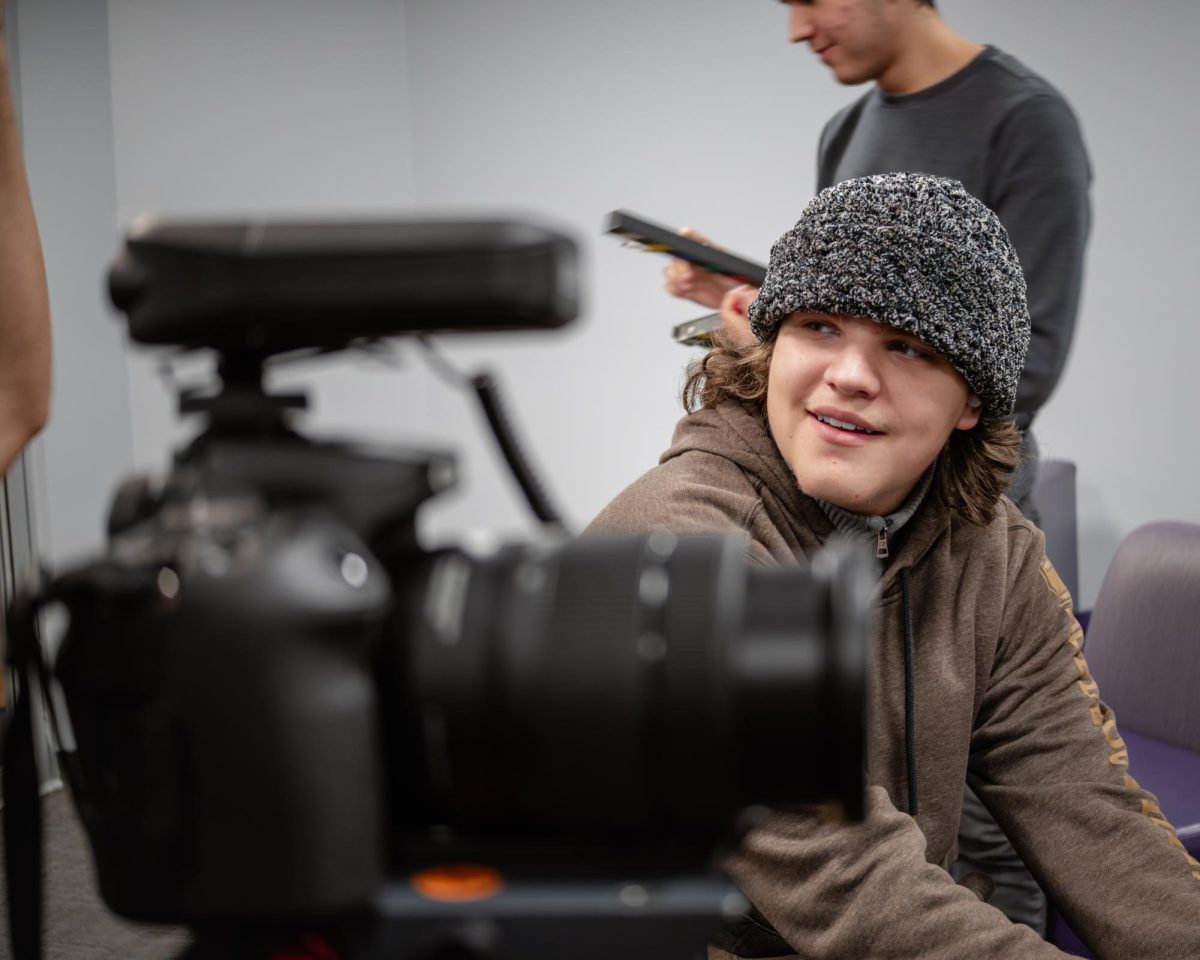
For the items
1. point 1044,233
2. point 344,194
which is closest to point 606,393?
point 344,194

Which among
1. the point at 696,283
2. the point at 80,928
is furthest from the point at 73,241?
the point at 696,283

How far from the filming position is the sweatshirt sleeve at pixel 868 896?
2.61 feet

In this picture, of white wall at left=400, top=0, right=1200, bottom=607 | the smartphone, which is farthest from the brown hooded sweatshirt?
white wall at left=400, top=0, right=1200, bottom=607

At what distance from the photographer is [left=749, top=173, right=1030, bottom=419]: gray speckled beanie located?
0.91 metres

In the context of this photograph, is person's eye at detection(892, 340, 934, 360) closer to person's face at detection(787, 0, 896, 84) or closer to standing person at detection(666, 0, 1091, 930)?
standing person at detection(666, 0, 1091, 930)

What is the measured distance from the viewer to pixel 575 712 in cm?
46

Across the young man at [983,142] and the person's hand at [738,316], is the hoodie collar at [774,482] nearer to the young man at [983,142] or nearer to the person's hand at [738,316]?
the person's hand at [738,316]

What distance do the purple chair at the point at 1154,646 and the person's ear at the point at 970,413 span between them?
0.98 meters

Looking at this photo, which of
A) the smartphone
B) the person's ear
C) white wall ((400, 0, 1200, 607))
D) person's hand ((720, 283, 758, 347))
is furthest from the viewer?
white wall ((400, 0, 1200, 607))

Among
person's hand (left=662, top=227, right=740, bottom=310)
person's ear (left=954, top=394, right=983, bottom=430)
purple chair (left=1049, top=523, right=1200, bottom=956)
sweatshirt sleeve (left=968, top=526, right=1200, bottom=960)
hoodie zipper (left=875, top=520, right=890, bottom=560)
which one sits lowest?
purple chair (left=1049, top=523, right=1200, bottom=956)

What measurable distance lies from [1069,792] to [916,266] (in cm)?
46

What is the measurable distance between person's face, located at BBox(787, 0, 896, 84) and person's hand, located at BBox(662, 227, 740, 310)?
0.31m

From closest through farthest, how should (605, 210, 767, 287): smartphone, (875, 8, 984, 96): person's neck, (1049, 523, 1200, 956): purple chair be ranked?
(605, 210, 767, 287): smartphone
(875, 8, 984, 96): person's neck
(1049, 523, 1200, 956): purple chair

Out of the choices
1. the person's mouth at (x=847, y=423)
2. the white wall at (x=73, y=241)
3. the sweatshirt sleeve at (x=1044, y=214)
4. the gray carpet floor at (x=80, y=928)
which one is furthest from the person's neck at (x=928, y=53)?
the white wall at (x=73, y=241)
